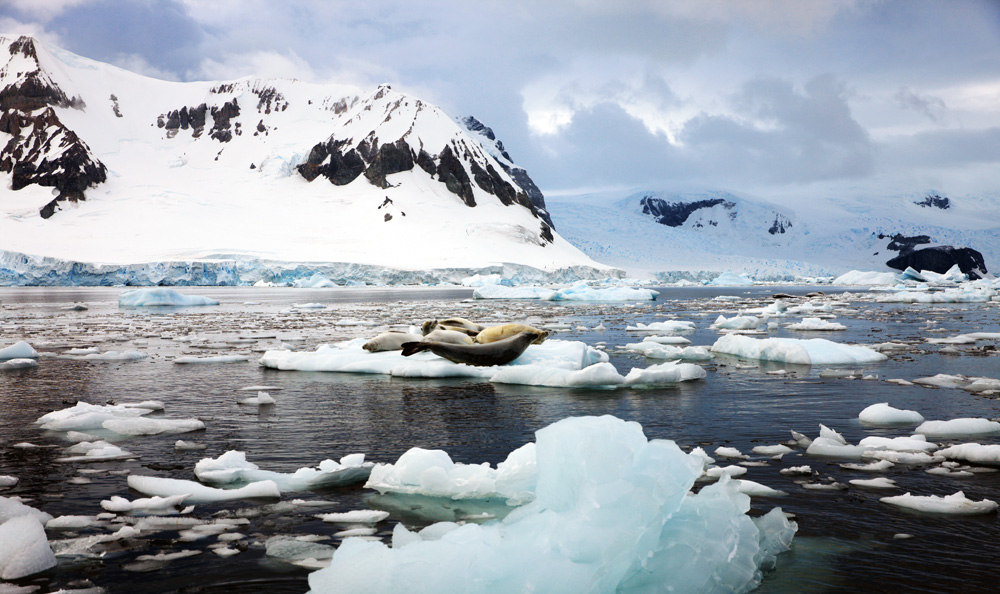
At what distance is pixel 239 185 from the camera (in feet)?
293

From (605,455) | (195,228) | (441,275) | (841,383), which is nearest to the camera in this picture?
(605,455)

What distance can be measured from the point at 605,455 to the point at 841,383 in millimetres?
6250

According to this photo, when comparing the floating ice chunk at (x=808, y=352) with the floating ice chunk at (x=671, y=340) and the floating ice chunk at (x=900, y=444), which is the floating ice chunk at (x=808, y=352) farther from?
the floating ice chunk at (x=900, y=444)

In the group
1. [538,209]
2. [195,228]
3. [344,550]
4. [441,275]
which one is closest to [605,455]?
[344,550]

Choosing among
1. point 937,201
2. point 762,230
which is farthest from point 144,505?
point 937,201

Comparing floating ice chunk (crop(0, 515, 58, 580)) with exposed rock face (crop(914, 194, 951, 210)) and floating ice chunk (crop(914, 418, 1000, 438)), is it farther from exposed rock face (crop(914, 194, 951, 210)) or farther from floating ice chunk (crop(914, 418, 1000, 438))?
exposed rock face (crop(914, 194, 951, 210))

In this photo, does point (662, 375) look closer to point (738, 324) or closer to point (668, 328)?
point (668, 328)

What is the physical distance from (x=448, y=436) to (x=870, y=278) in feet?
218

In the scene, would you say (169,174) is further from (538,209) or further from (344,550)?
(344,550)

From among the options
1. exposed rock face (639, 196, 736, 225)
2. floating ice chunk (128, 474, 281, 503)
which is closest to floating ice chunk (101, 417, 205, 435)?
floating ice chunk (128, 474, 281, 503)

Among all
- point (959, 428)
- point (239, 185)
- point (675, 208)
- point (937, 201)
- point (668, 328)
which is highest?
point (937, 201)

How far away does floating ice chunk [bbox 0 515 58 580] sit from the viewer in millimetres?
2742

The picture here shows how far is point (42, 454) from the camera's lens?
186 inches

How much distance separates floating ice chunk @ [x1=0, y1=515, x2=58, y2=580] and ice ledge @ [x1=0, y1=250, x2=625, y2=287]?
5561 centimetres
